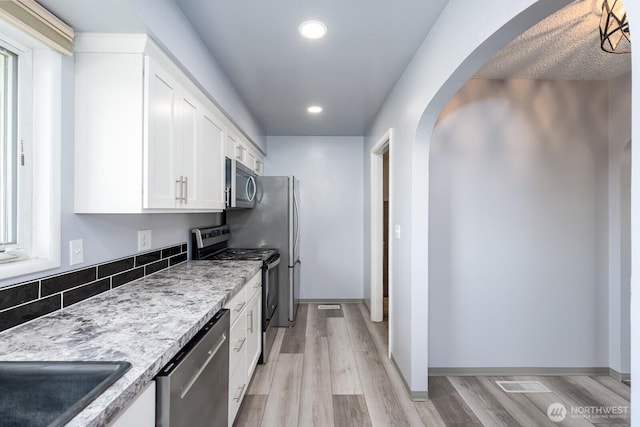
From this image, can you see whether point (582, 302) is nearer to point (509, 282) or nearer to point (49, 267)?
point (509, 282)

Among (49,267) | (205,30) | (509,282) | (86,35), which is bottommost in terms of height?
(509,282)

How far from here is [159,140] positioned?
1.57 m

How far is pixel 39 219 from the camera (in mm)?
1317

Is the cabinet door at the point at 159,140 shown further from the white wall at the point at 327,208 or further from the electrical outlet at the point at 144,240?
the white wall at the point at 327,208

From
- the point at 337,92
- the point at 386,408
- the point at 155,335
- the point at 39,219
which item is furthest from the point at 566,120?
the point at 39,219

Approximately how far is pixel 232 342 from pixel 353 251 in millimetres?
3000

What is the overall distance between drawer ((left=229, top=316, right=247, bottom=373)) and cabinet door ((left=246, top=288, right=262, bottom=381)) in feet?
0.44

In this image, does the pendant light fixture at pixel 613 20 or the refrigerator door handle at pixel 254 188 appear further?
the refrigerator door handle at pixel 254 188

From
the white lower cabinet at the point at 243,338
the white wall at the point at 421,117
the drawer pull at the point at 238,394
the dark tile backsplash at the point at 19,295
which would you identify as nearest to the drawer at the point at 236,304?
the white lower cabinet at the point at 243,338

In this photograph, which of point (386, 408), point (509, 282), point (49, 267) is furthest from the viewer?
point (509, 282)

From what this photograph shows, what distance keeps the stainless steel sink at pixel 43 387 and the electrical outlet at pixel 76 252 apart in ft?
2.16

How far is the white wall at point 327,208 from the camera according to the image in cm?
455

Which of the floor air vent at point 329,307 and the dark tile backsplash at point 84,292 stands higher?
the dark tile backsplash at point 84,292
